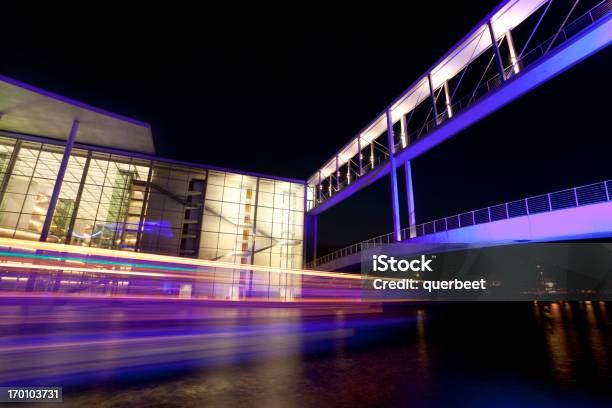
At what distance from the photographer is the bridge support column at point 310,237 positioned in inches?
1434

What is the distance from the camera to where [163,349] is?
6449mm

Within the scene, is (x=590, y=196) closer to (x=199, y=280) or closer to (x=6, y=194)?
(x=199, y=280)

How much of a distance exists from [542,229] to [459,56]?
1367cm

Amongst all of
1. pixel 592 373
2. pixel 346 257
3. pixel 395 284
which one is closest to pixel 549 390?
pixel 592 373

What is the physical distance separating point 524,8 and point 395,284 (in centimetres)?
1997

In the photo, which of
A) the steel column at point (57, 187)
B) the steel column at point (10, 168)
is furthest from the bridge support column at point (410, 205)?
the steel column at point (10, 168)

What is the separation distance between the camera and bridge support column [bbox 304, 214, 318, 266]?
36.4m

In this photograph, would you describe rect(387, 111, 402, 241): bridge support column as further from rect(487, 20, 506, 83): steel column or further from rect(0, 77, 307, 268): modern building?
rect(0, 77, 307, 268): modern building

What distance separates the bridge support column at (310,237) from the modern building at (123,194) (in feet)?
2.42

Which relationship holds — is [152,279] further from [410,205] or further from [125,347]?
[410,205]

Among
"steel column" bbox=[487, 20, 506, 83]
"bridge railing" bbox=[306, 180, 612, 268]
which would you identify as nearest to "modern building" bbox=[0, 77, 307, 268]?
"bridge railing" bbox=[306, 180, 612, 268]

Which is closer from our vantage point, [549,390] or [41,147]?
[549,390]

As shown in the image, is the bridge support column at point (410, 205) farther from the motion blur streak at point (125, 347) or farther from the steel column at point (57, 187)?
the steel column at point (57, 187)

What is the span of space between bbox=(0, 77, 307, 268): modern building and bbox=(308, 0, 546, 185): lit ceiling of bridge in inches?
543
